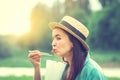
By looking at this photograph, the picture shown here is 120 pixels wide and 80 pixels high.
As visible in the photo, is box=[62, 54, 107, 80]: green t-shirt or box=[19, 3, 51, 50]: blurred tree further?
box=[19, 3, 51, 50]: blurred tree

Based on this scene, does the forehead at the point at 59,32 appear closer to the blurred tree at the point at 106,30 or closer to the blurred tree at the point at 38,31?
the blurred tree at the point at 106,30

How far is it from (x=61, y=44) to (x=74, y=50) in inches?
4.9

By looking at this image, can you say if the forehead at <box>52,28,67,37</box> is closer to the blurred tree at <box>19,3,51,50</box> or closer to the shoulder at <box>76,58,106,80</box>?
the shoulder at <box>76,58,106,80</box>

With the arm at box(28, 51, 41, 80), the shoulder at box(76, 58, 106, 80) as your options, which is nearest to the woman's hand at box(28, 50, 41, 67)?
the arm at box(28, 51, 41, 80)

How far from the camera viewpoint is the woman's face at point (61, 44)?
158 inches

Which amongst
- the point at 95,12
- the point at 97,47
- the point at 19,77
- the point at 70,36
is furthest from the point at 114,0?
the point at 70,36

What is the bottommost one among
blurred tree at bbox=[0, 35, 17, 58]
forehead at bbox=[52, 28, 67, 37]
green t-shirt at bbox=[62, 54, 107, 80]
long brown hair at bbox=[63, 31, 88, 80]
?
green t-shirt at bbox=[62, 54, 107, 80]

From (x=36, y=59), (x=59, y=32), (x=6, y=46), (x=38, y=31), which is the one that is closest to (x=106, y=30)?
(x=38, y=31)

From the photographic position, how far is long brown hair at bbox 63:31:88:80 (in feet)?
13.1

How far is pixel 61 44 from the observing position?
4031 mm

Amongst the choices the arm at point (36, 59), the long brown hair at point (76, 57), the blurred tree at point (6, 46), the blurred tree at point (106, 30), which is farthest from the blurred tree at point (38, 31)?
the long brown hair at point (76, 57)

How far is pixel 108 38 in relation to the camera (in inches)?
900

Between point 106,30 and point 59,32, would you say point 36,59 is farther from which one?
point 106,30

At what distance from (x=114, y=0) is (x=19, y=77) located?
571 inches
